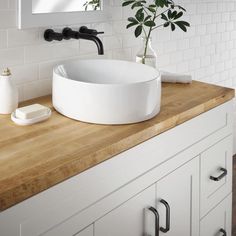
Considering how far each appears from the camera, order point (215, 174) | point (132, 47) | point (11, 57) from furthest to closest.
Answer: point (132, 47) → point (215, 174) → point (11, 57)

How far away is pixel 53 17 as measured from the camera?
5.92ft

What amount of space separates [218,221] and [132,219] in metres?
0.81

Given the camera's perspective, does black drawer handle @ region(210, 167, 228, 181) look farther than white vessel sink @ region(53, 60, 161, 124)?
Yes

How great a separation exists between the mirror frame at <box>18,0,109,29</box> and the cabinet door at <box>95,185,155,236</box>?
800 mm

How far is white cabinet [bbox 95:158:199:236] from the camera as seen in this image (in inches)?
56.3

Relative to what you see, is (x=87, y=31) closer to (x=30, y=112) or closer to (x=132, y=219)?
(x=30, y=112)

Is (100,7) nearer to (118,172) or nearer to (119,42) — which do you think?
(119,42)

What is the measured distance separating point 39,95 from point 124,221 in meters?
0.72

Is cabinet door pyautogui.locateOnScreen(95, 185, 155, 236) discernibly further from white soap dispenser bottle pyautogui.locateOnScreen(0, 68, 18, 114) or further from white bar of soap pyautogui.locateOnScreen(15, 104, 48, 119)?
white soap dispenser bottle pyautogui.locateOnScreen(0, 68, 18, 114)

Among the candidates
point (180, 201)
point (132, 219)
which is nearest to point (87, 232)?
point (132, 219)

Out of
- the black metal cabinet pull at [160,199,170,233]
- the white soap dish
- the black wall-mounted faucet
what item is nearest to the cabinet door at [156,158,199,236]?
the black metal cabinet pull at [160,199,170,233]

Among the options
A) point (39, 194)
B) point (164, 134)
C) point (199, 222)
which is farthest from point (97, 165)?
point (199, 222)

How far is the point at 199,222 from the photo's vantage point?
194cm

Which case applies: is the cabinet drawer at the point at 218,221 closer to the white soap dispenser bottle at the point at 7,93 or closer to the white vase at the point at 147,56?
the white vase at the point at 147,56
